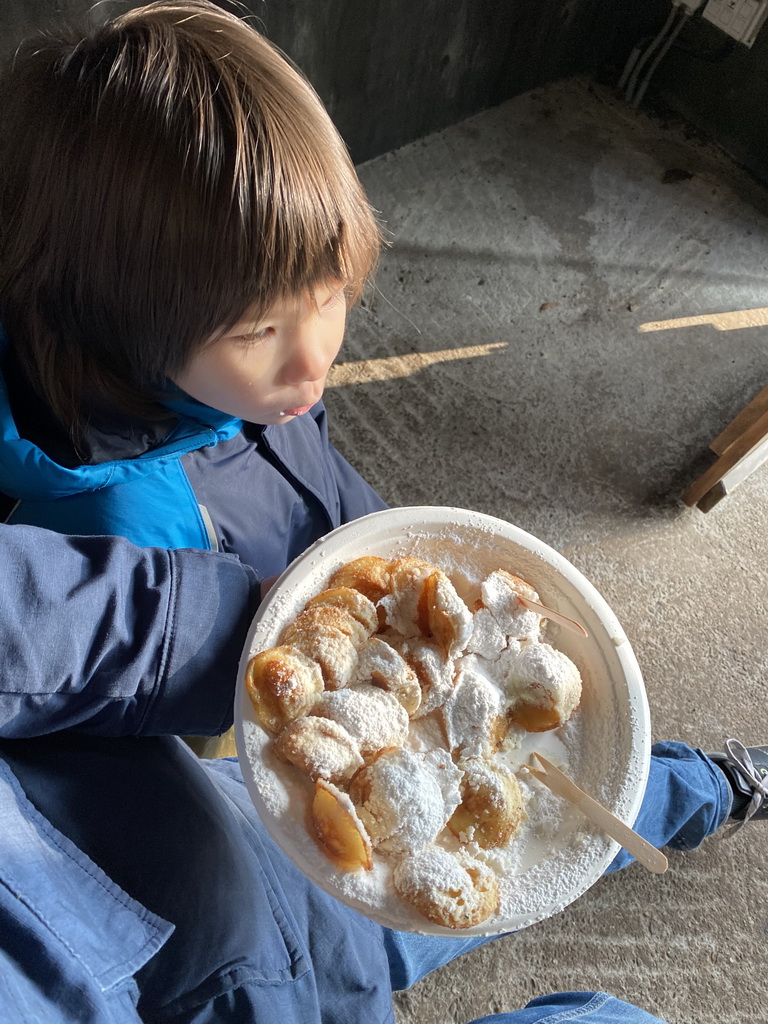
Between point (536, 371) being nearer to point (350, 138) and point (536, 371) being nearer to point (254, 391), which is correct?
point (350, 138)

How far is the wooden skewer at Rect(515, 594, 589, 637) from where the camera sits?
79 cm

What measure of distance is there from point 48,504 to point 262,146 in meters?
0.43

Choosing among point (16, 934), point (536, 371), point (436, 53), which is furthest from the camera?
point (436, 53)

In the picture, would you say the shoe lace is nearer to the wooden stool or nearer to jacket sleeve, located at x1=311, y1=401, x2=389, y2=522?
the wooden stool

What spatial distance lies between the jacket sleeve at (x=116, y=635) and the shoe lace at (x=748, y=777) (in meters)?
0.95

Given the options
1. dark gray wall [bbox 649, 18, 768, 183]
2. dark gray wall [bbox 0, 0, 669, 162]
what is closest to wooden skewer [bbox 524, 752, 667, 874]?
dark gray wall [bbox 0, 0, 669, 162]

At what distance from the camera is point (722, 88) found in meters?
2.11

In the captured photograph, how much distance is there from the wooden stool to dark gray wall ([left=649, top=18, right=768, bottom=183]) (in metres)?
0.98

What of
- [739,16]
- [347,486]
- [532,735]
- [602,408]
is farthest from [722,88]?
[532,735]

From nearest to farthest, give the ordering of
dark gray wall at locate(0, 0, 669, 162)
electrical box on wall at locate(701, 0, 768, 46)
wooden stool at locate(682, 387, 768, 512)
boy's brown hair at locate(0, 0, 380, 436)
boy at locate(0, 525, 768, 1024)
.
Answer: boy at locate(0, 525, 768, 1024)
boy's brown hair at locate(0, 0, 380, 436)
wooden stool at locate(682, 387, 768, 512)
dark gray wall at locate(0, 0, 669, 162)
electrical box on wall at locate(701, 0, 768, 46)

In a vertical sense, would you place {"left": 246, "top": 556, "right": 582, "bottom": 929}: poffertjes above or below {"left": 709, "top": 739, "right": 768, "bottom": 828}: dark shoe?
above

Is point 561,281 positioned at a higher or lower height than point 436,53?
lower

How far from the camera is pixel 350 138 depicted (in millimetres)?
1908

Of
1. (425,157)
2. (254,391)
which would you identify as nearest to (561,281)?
(425,157)
